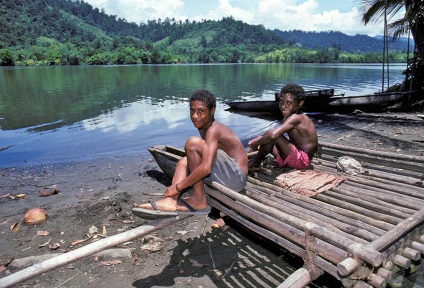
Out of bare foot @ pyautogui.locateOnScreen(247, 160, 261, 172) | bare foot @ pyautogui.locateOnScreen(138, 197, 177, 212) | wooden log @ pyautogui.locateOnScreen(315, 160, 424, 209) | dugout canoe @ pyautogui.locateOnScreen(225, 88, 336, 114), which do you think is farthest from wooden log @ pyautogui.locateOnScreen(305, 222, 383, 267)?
dugout canoe @ pyautogui.locateOnScreen(225, 88, 336, 114)

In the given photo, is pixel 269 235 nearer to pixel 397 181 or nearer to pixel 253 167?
pixel 253 167

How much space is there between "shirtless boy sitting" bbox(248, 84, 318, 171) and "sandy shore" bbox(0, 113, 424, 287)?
140cm

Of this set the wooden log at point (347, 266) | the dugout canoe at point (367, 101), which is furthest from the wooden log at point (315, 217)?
the dugout canoe at point (367, 101)

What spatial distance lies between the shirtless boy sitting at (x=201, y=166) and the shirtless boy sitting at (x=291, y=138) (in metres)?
0.86

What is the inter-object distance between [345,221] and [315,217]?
1.06 ft

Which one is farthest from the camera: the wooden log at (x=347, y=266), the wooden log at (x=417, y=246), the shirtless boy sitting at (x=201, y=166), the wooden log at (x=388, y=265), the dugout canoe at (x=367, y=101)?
the dugout canoe at (x=367, y=101)

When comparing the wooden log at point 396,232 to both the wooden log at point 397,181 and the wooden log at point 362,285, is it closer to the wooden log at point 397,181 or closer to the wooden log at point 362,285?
the wooden log at point 362,285

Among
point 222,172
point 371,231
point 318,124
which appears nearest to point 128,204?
point 222,172

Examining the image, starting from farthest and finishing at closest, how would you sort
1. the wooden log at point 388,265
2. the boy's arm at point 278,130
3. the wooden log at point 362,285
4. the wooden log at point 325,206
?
the boy's arm at point 278,130, the wooden log at point 325,206, the wooden log at point 388,265, the wooden log at point 362,285

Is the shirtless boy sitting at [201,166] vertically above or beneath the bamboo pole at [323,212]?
above

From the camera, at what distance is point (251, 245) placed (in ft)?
13.4

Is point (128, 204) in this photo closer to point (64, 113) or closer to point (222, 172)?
point (222, 172)

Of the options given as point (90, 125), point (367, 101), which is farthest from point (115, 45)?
point (367, 101)

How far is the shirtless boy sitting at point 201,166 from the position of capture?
338 cm
